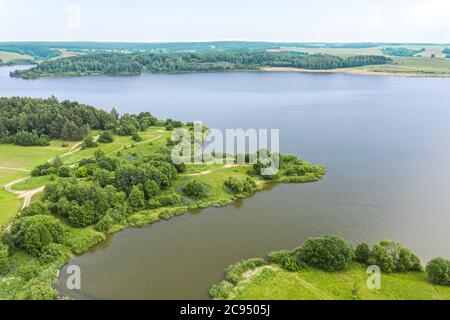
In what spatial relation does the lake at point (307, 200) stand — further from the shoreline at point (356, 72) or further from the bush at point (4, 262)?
the shoreline at point (356, 72)

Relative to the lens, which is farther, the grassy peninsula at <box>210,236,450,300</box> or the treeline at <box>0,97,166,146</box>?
the treeline at <box>0,97,166,146</box>

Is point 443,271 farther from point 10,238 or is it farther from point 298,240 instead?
point 10,238

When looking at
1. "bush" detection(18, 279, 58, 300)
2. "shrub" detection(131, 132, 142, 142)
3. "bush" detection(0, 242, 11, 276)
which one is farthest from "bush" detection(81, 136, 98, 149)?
"bush" detection(18, 279, 58, 300)

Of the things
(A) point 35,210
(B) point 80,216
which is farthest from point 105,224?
(A) point 35,210

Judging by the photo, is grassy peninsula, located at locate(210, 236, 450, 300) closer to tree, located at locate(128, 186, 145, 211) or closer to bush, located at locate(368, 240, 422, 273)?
bush, located at locate(368, 240, 422, 273)

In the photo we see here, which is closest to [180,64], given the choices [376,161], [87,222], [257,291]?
[376,161]

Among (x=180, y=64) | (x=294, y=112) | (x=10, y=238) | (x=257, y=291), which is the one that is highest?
(x=180, y=64)
